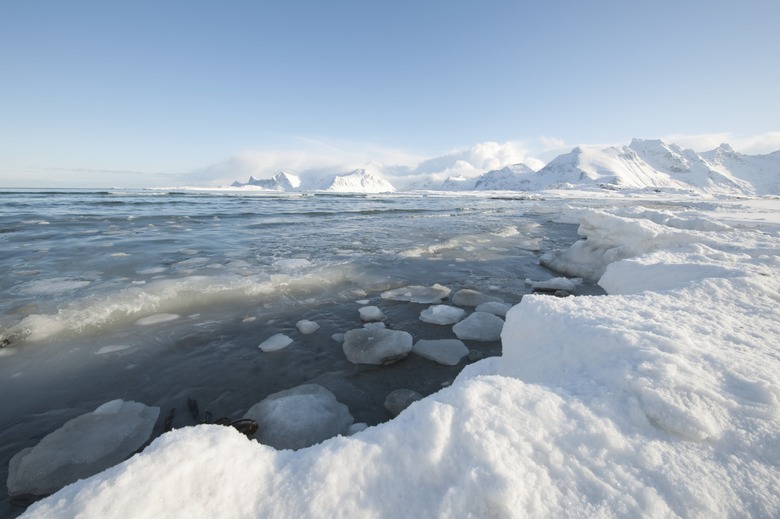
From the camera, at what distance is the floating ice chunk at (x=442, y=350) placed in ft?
13.1

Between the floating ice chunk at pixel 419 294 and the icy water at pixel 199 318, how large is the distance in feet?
0.77

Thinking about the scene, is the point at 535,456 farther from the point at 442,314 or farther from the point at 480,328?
the point at 442,314

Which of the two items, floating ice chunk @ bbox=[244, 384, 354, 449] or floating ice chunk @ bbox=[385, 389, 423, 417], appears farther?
floating ice chunk @ bbox=[385, 389, 423, 417]

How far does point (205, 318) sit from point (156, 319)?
0.70 metres

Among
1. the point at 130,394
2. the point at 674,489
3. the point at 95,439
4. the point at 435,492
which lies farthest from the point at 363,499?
the point at 130,394

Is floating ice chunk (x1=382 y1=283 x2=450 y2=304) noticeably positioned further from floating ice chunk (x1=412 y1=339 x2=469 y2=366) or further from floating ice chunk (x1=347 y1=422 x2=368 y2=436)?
floating ice chunk (x1=347 y1=422 x2=368 y2=436)

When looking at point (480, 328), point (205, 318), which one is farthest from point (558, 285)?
point (205, 318)

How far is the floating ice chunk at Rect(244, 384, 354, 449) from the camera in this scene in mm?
2729

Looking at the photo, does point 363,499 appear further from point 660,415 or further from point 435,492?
point 660,415

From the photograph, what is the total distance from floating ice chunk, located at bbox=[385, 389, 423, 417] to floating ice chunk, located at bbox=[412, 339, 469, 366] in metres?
0.72

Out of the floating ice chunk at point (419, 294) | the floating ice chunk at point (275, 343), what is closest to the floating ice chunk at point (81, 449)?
the floating ice chunk at point (275, 343)

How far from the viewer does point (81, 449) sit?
2.58 m

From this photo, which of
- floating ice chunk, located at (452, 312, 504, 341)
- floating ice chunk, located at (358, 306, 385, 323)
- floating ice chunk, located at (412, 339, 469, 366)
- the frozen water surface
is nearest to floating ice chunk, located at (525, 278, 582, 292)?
the frozen water surface

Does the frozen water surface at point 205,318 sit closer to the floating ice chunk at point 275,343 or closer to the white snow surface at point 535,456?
the floating ice chunk at point 275,343
